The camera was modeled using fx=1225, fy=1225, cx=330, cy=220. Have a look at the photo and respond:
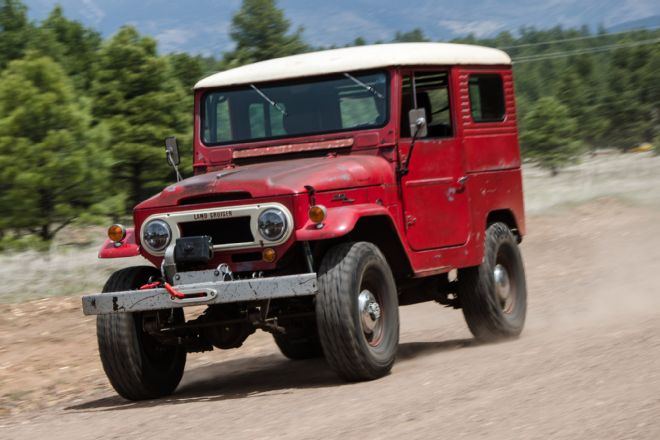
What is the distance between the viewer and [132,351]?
845 cm

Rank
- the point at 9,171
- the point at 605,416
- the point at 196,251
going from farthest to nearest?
the point at 9,171
the point at 196,251
the point at 605,416

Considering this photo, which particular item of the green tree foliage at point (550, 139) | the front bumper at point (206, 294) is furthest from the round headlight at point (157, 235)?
the green tree foliage at point (550, 139)

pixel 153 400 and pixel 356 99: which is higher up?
pixel 356 99

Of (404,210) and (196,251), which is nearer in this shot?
(196,251)

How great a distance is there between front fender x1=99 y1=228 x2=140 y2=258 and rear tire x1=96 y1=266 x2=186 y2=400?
→ 0.13m

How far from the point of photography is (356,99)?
924 cm

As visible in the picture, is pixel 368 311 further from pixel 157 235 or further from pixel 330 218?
pixel 157 235

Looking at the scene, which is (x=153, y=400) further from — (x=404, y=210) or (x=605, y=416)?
(x=605, y=416)

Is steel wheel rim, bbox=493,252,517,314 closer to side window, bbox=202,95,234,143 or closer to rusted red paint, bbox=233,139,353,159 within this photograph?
rusted red paint, bbox=233,139,353,159

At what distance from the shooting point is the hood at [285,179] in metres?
8.14

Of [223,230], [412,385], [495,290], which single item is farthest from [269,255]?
[495,290]

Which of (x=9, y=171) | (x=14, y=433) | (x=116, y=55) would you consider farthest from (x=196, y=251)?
(x=116, y=55)

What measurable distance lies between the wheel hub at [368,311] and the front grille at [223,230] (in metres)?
0.84

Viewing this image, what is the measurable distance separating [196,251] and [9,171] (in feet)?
62.2
